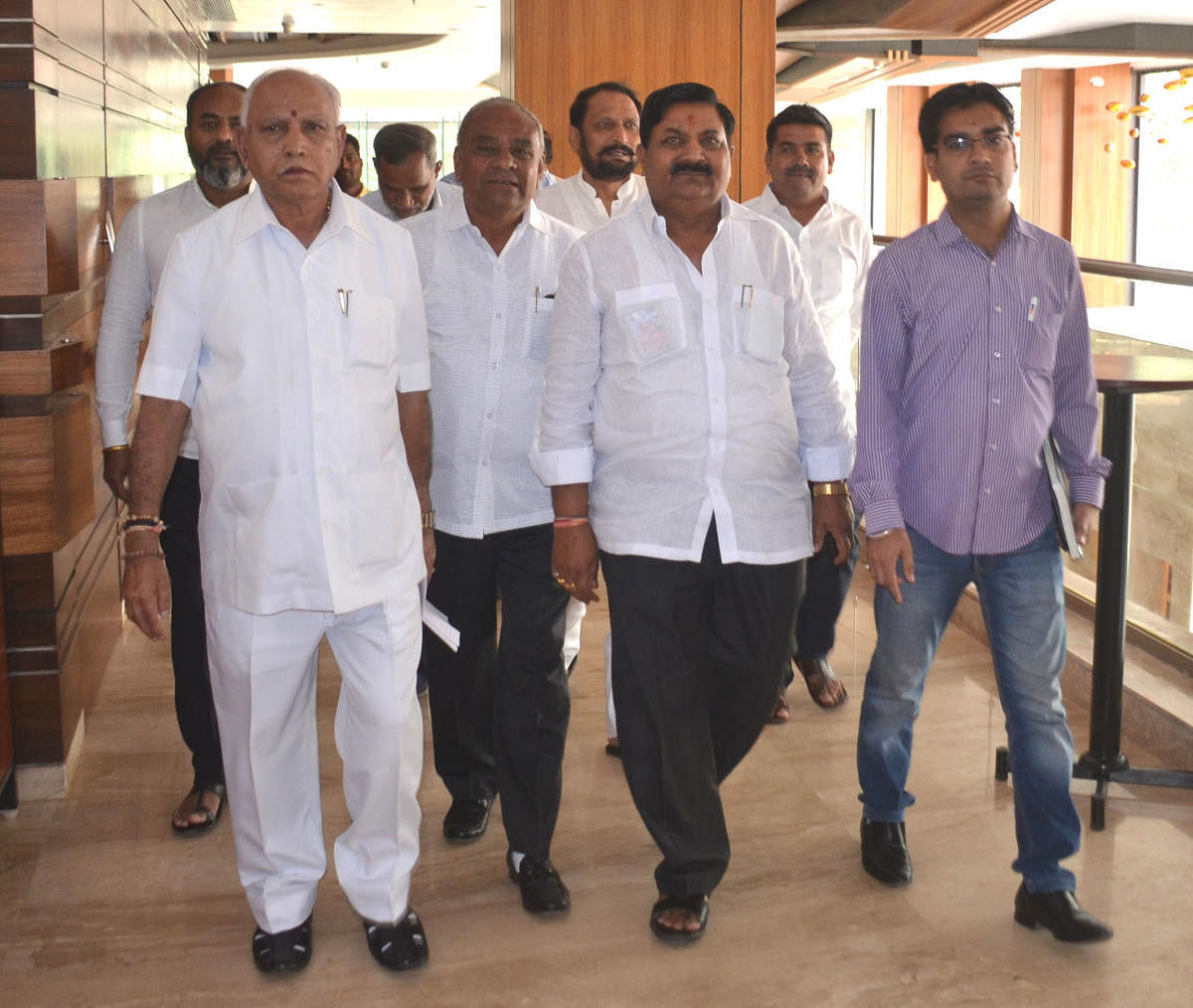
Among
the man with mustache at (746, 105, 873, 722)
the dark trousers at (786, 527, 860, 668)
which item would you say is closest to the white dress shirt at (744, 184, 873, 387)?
the man with mustache at (746, 105, 873, 722)

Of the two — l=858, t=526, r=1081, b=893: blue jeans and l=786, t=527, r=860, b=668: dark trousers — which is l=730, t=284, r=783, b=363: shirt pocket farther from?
l=786, t=527, r=860, b=668: dark trousers

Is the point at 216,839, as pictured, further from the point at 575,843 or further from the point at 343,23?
the point at 343,23

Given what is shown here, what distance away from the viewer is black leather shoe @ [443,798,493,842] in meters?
3.44

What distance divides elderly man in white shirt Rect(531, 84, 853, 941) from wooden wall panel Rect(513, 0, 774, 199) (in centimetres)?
337

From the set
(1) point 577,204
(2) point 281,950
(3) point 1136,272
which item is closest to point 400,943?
(2) point 281,950

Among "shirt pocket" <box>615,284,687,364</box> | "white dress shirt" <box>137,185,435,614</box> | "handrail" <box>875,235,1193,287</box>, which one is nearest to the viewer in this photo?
"white dress shirt" <box>137,185,435,614</box>

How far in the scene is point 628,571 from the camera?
288 cm

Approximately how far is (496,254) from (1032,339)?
1187mm

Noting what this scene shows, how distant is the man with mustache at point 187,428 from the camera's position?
3.49m

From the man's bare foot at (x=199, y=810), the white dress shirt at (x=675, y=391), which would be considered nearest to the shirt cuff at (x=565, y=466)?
the white dress shirt at (x=675, y=391)

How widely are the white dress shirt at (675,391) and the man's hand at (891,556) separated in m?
0.16

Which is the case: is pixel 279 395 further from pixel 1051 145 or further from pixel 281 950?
pixel 1051 145

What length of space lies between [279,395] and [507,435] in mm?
699

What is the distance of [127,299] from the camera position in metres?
3.54
